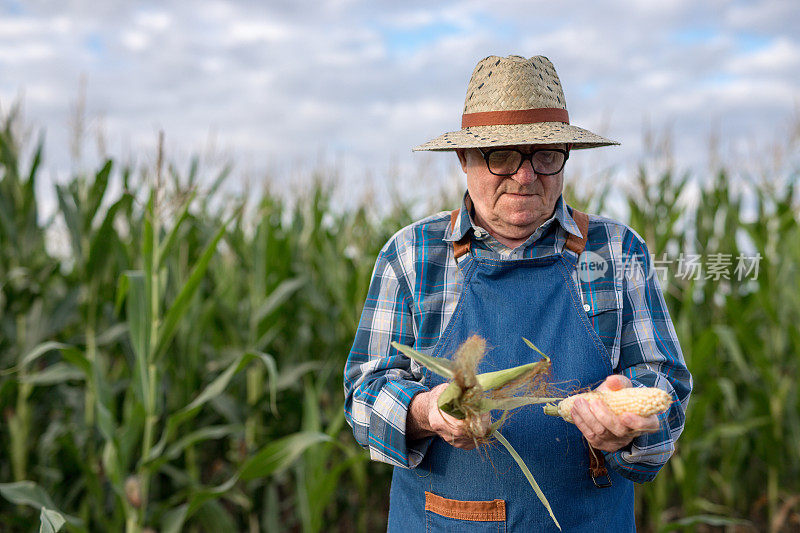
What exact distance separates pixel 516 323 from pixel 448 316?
160mm

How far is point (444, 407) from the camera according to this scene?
120 cm

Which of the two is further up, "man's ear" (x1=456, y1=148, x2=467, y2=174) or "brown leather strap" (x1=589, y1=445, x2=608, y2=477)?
"man's ear" (x1=456, y1=148, x2=467, y2=174)

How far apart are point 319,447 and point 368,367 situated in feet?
4.60

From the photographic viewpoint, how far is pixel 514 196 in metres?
1.46

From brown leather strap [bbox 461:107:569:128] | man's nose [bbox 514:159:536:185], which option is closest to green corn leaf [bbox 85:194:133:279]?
brown leather strap [bbox 461:107:569:128]

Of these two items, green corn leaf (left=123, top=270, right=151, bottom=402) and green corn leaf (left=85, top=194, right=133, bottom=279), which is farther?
green corn leaf (left=85, top=194, right=133, bottom=279)

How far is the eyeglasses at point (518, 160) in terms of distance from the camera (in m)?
1.45

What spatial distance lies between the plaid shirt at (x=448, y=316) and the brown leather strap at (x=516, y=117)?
0.20 meters

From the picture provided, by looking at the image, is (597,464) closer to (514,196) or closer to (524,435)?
(524,435)

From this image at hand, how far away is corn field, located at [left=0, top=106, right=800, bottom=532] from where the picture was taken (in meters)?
2.92

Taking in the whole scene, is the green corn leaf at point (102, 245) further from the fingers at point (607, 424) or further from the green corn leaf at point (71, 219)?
the fingers at point (607, 424)

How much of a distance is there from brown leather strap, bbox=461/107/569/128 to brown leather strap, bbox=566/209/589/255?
24cm

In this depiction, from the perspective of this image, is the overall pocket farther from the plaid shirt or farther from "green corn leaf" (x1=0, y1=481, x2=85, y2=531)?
"green corn leaf" (x1=0, y1=481, x2=85, y2=531)

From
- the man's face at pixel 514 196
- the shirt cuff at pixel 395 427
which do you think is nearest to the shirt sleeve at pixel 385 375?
the shirt cuff at pixel 395 427
